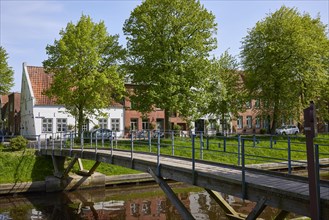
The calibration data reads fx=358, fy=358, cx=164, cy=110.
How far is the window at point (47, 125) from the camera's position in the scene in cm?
3912

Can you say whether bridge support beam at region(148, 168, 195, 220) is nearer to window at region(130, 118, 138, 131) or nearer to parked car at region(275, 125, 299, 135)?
window at region(130, 118, 138, 131)

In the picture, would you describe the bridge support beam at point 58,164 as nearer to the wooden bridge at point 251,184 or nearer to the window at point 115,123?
the wooden bridge at point 251,184

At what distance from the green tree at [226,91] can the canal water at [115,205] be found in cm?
1577

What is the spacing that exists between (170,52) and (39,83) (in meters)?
19.9

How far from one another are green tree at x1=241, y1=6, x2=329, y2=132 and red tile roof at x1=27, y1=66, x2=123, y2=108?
54.1 ft

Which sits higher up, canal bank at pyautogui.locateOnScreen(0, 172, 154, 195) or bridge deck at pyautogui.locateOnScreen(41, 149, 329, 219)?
bridge deck at pyautogui.locateOnScreen(41, 149, 329, 219)

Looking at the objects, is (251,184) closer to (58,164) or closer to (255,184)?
(255,184)

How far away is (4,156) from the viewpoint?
22.2m

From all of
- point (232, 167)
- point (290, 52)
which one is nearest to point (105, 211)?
point (232, 167)

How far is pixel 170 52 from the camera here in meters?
28.0

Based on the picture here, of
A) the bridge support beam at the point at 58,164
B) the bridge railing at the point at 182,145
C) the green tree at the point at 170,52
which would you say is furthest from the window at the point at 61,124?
the bridge support beam at the point at 58,164

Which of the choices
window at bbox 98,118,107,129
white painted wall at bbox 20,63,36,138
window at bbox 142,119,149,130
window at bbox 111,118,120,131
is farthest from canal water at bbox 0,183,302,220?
window at bbox 142,119,149,130

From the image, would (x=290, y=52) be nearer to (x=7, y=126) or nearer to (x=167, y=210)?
(x=167, y=210)

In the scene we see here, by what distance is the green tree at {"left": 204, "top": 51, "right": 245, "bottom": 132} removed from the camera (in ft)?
115
